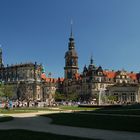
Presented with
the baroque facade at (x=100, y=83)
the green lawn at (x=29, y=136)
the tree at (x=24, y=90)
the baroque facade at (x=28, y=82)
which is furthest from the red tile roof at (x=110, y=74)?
the green lawn at (x=29, y=136)

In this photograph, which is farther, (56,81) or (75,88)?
(56,81)

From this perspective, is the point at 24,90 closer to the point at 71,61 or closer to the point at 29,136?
the point at 71,61

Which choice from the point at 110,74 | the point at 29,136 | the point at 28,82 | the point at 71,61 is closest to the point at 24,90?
the point at 28,82

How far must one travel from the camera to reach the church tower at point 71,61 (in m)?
181

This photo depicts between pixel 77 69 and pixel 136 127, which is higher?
pixel 77 69

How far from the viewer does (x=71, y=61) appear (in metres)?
181

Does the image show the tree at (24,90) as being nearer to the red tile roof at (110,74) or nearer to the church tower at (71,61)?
the church tower at (71,61)

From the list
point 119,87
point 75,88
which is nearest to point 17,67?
point 75,88

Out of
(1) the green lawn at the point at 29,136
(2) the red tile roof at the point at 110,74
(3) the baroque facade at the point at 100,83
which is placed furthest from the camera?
(2) the red tile roof at the point at 110,74

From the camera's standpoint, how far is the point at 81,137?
21.0 m

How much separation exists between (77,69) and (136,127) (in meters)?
160

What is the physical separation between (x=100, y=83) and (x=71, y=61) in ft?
70.5

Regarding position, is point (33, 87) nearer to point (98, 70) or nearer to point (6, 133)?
point (98, 70)

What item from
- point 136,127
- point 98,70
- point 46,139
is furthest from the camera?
point 98,70
